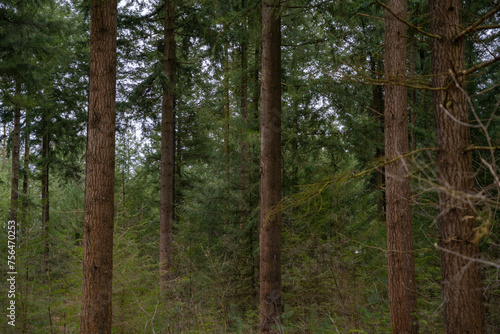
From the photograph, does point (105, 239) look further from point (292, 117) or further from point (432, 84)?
point (292, 117)

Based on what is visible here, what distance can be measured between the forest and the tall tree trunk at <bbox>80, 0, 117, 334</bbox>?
0.02 metres

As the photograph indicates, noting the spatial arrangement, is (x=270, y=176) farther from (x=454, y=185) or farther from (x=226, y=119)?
(x=226, y=119)

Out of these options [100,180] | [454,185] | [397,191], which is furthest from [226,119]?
[454,185]

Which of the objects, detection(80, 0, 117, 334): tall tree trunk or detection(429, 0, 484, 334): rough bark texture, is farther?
detection(80, 0, 117, 334): tall tree trunk

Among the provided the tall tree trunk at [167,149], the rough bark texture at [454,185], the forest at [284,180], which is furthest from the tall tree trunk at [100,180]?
the tall tree trunk at [167,149]

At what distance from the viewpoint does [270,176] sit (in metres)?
6.96

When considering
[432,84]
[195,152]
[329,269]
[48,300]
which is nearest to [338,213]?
[329,269]

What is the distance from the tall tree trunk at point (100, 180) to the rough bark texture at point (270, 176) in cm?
294

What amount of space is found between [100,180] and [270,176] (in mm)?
3184

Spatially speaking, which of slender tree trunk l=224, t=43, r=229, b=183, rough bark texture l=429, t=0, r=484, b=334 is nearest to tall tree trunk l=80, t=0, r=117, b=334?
rough bark texture l=429, t=0, r=484, b=334

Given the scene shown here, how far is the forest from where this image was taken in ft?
11.0

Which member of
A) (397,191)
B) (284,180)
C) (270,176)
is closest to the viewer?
(397,191)

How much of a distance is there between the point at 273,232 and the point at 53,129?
42.2 feet

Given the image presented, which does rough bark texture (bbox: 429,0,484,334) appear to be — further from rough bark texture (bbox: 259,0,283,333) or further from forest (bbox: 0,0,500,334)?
rough bark texture (bbox: 259,0,283,333)
